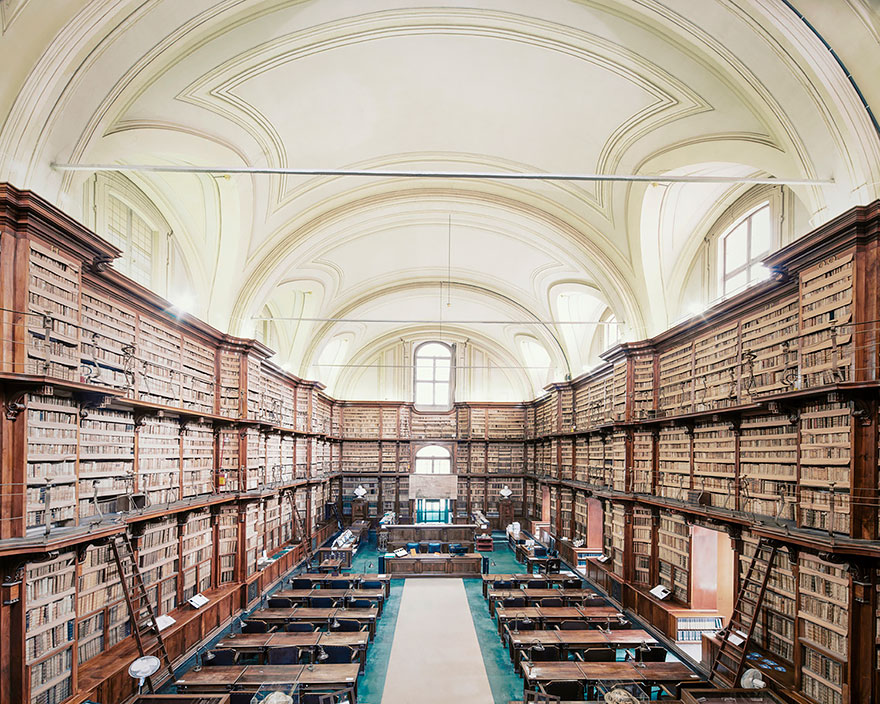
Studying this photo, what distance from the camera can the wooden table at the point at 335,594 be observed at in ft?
41.2

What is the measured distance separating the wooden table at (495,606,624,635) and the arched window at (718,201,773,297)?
260 inches

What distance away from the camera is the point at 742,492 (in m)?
9.62

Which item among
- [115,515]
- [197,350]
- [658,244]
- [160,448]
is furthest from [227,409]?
[658,244]

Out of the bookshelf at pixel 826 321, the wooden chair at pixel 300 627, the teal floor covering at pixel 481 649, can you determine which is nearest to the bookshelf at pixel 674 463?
the bookshelf at pixel 826 321

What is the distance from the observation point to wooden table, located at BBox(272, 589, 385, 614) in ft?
41.2

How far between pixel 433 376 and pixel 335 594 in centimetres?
1655

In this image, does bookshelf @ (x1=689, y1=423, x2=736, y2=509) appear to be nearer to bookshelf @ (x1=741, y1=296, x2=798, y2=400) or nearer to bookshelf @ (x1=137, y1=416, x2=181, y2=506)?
bookshelf @ (x1=741, y1=296, x2=798, y2=400)

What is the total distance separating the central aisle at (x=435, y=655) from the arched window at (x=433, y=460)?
472 inches

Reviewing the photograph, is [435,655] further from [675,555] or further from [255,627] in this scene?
[675,555]

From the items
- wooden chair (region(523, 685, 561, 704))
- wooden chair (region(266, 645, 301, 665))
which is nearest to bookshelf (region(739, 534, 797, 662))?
wooden chair (region(523, 685, 561, 704))

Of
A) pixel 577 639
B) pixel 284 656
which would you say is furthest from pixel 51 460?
pixel 577 639

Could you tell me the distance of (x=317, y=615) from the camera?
1107 centimetres

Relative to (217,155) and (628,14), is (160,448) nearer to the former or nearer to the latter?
(217,155)

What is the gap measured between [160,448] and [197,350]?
2672 millimetres
